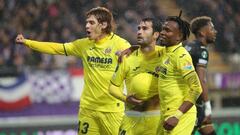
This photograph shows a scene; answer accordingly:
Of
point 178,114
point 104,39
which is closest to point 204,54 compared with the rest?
point 104,39

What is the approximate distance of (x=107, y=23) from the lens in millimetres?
9477

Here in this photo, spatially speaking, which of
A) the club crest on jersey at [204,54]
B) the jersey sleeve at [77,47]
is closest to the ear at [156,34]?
the jersey sleeve at [77,47]

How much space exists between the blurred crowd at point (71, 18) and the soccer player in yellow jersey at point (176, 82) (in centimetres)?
983

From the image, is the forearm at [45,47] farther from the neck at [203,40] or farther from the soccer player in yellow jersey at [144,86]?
the neck at [203,40]

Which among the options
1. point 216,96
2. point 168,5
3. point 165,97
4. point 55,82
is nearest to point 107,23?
point 165,97

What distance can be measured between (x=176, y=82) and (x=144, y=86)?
19.4 inches

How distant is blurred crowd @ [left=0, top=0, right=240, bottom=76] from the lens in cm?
1880

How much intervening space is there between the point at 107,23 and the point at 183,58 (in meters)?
1.89

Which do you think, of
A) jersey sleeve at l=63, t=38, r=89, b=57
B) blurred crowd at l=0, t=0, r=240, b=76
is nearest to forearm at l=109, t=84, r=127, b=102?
jersey sleeve at l=63, t=38, r=89, b=57

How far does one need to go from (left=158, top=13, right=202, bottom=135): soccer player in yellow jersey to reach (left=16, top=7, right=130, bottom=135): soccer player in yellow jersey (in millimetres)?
1541

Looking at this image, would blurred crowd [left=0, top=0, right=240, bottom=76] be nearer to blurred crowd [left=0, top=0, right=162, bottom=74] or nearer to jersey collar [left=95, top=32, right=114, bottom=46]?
blurred crowd [left=0, top=0, right=162, bottom=74]

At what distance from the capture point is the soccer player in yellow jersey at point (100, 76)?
9.46 metres

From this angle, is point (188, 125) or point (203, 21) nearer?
point (188, 125)

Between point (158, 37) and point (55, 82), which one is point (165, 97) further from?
point (55, 82)
